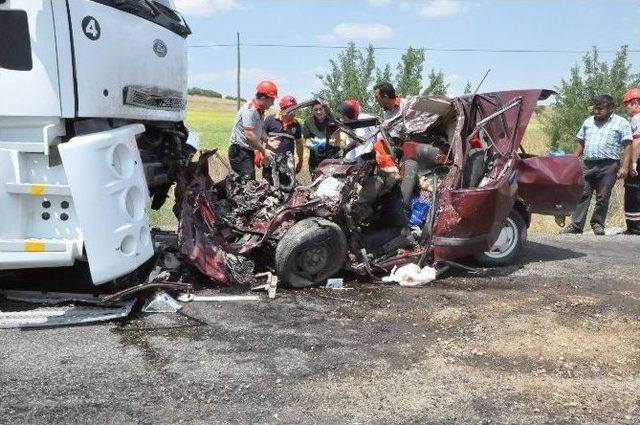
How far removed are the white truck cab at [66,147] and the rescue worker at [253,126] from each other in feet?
9.10

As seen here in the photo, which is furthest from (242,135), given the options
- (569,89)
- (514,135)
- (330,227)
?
(569,89)

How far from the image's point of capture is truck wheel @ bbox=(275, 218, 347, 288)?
16.8ft

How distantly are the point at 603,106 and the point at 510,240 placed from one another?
3.13 meters

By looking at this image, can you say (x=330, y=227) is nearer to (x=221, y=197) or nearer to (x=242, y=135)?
(x=221, y=197)

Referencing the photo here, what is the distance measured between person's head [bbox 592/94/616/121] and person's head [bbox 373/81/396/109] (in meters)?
2.89

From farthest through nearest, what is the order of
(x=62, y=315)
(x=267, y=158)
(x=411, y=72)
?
(x=411, y=72) → (x=267, y=158) → (x=62, y=315)

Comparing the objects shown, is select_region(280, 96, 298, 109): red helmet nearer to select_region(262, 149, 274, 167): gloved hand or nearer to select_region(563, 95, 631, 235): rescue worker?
select_region(262, 149, 274, 167): gloved hand

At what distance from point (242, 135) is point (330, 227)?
2573 mm

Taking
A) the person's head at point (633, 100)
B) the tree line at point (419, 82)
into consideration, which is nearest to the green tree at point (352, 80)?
the tree line at point (419, 82)

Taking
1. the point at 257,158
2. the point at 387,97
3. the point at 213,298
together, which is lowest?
the point at 213,298

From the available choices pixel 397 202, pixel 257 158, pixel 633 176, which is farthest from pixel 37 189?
pixel 633 176

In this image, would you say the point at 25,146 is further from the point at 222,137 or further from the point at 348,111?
the point at 222,137

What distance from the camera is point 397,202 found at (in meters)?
5.78

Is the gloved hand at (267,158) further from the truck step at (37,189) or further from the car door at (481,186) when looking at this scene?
the truck step at (37,189)
